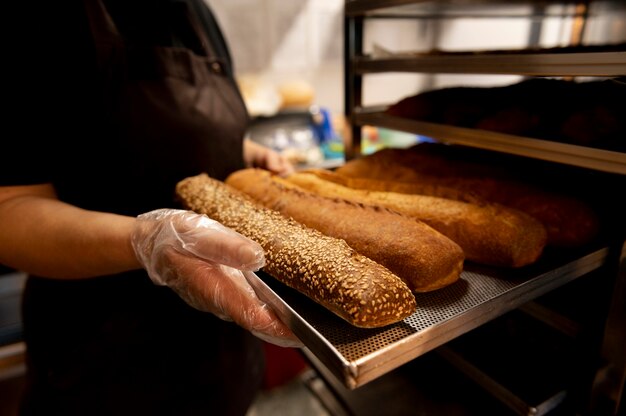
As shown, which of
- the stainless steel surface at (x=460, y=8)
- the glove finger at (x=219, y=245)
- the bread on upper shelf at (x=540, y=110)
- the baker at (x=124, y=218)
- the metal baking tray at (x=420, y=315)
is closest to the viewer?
the metal baking tray at (x=420, y=315)

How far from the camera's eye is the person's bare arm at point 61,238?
842 millimetres

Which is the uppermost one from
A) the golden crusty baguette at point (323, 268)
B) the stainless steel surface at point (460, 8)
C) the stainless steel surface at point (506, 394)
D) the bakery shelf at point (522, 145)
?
the stainless steel surface at point (460, 8)

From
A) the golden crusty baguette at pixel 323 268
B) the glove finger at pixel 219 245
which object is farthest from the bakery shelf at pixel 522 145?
the glove finger at pixel 219 245

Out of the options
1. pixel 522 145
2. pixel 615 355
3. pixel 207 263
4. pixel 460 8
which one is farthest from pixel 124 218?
pixel 460 8

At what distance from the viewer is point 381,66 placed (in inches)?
44.8

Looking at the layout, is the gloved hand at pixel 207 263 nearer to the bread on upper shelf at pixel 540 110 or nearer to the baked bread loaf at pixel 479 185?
the baked bread loaf at pixel 479 185

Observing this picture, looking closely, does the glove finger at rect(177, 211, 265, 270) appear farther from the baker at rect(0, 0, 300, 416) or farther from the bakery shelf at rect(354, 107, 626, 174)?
the bakery shelf at rect(354, 107, 626, 174)

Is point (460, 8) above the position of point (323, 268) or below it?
above

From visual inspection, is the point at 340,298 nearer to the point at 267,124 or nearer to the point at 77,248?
the point at 77,248

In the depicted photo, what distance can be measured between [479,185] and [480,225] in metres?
0.19

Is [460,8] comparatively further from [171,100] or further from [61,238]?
[61,238]

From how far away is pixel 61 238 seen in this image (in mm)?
858

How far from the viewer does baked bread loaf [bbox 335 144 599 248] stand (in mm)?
839

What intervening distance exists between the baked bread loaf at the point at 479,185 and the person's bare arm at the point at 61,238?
60 cm
